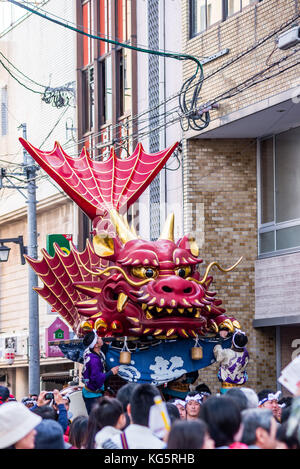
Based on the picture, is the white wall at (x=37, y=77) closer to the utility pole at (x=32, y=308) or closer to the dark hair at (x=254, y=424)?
the utility pole at (x=32, y=308)

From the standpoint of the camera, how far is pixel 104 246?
1533cm

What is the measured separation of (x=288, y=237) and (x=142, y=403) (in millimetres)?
12861

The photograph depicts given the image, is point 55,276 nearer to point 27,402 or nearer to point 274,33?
point 27,402

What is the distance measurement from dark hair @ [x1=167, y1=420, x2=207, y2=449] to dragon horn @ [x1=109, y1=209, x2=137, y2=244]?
906 centimetres

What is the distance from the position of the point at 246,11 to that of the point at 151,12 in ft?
16.0

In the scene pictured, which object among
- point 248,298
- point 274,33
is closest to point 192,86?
point 274,33

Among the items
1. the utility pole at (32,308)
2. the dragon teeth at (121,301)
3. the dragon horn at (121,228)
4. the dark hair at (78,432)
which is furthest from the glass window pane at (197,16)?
the dark hair at (78,432)

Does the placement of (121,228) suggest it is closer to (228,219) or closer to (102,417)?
(228,219)

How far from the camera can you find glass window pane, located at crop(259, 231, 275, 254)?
20.7m

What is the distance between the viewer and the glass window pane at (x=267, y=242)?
20.7 metres

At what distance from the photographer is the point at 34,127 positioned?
33.8 meters

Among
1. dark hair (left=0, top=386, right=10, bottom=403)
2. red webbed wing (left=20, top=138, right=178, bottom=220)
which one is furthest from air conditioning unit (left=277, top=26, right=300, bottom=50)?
dark hair (left=0, top=386, right=10, bottom=403)

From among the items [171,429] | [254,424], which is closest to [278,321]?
[254,424]

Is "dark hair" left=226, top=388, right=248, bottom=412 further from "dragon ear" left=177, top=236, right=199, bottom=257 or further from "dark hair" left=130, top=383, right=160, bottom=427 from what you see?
Result: "dragon ear" left=177, top=236, right=199, bottom=257
